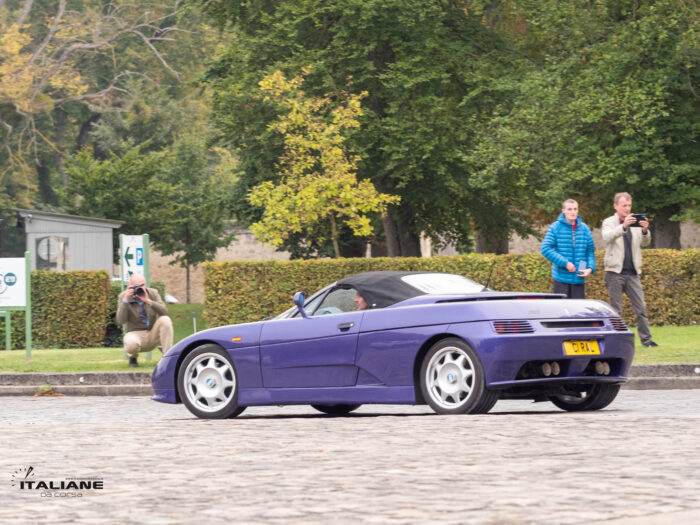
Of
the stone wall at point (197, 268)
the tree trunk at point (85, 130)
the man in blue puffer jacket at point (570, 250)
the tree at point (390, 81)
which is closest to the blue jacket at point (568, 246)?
the man in blue puffer jacket at point (570, 250)

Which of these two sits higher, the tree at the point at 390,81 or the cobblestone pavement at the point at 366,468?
the tree at the point at 390,81

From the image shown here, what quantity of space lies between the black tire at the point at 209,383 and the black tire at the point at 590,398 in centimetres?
278

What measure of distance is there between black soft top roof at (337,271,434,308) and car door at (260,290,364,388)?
0.38 ft

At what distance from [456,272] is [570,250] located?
10824mm

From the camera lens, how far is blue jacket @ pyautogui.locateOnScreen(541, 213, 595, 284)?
46.7 ft

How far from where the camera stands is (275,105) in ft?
108

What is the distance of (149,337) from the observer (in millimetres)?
17422

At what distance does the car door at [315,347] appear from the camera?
10492 mm

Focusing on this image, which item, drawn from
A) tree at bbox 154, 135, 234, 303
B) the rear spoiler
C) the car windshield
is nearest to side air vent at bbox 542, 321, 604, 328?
the rear spoiler

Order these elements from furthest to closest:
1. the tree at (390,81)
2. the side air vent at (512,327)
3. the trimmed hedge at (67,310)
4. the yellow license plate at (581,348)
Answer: the tree at (390,81)
the trimmed hedge at (67,310)
the yellow license plate at (581,348)
the side air vent at (512,327)

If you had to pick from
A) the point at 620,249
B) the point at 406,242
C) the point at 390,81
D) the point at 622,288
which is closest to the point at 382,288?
the point at 620,249

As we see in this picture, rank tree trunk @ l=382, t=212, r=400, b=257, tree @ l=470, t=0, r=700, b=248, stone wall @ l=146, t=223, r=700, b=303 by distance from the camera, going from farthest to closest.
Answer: stone wall @ l=146, t=223, r=700, b=303, tree trunk @ l=382, t=212, r=400, b=257, tree @ l=470, t=0, r=700, b=248

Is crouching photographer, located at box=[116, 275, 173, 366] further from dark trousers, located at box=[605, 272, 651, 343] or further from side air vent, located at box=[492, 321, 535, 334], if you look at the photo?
side air vent, located at box=[492, 321, 535, 334]

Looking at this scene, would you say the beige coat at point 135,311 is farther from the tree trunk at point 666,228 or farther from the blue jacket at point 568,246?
the tree trunk at point 666,228
